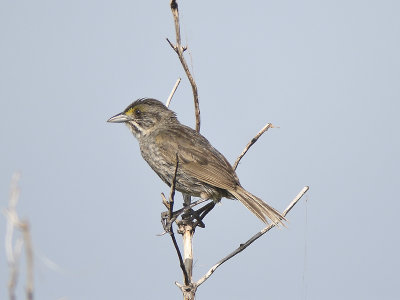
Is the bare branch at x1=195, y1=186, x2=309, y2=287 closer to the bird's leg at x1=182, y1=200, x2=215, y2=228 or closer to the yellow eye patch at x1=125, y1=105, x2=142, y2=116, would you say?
the bird's leg at x1=182, y1=200, x2=215, y2=228

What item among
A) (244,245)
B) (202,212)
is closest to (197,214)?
(202,212)

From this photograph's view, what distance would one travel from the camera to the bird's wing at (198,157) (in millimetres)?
5800

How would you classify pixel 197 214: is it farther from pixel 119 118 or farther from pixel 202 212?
pixel 119 118

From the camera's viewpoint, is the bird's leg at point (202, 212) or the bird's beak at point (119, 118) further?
the bird's beak at point (119, 118)

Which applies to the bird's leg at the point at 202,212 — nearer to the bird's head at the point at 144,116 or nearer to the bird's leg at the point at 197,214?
the bird's leg at the point at 197,214

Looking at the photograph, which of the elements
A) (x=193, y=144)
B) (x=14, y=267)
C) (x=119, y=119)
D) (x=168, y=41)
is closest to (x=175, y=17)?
(x=168, y=41)

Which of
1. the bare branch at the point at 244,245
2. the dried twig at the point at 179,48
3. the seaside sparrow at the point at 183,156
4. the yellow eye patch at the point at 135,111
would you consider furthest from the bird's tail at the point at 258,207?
the yellow eye patch at the point at 135,111

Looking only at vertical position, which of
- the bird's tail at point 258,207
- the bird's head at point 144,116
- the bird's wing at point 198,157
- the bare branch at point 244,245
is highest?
the bird's head at point 144,116

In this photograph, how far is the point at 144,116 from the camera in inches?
258

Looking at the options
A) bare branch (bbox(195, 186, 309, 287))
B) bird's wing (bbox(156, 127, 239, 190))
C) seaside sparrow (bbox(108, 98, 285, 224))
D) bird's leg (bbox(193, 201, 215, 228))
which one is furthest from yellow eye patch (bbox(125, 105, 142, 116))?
bare branch (bbox(195, 186, 309, 287))

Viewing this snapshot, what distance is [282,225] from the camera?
5199 mm

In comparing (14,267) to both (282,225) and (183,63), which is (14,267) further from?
(282,225)

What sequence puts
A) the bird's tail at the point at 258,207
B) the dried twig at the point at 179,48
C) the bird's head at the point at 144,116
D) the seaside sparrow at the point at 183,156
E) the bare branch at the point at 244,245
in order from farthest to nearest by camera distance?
the bird's head at the point at 144,116
the seaside sparrow at the point at 183,156
the bird's tail at the point at 258,207
the dried twig at the point at 179,48
the bare branch at the point at 244,245

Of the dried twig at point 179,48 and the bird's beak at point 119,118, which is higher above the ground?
the bird's beak at point 119,118
